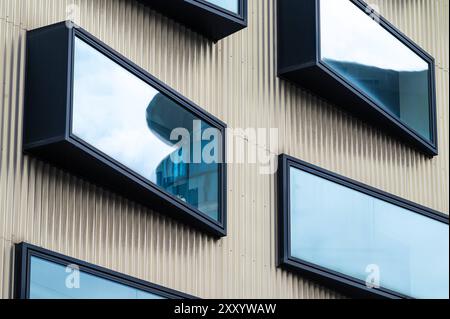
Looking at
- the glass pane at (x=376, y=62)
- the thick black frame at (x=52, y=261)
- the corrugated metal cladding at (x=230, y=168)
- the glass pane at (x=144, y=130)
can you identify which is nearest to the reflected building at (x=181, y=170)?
the glass pane at (x=144, y=130)

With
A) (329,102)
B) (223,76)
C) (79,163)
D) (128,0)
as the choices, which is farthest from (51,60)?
(329,102)

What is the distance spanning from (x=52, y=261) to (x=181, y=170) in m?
3.41

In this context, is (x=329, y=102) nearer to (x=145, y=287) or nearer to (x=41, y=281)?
(x=145, y=287)

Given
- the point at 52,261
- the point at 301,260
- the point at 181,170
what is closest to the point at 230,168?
the point at 181,170

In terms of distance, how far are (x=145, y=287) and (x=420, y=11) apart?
468 inches

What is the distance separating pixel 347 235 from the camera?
24812 millimetres

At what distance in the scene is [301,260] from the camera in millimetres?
23516

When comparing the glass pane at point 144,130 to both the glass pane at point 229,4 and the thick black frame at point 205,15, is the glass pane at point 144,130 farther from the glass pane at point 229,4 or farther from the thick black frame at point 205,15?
the glass pane at point 229,4

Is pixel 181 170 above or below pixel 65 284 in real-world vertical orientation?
above

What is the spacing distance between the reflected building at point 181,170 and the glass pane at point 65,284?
1.94 metres

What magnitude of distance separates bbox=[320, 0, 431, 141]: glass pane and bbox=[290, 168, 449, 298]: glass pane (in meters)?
2.10

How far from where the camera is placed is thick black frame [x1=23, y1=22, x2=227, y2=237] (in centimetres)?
1873

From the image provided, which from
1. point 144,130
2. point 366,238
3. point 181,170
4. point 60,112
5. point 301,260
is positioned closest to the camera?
point 60,112

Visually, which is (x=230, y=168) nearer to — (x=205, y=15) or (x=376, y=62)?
(x=205, y=15)
